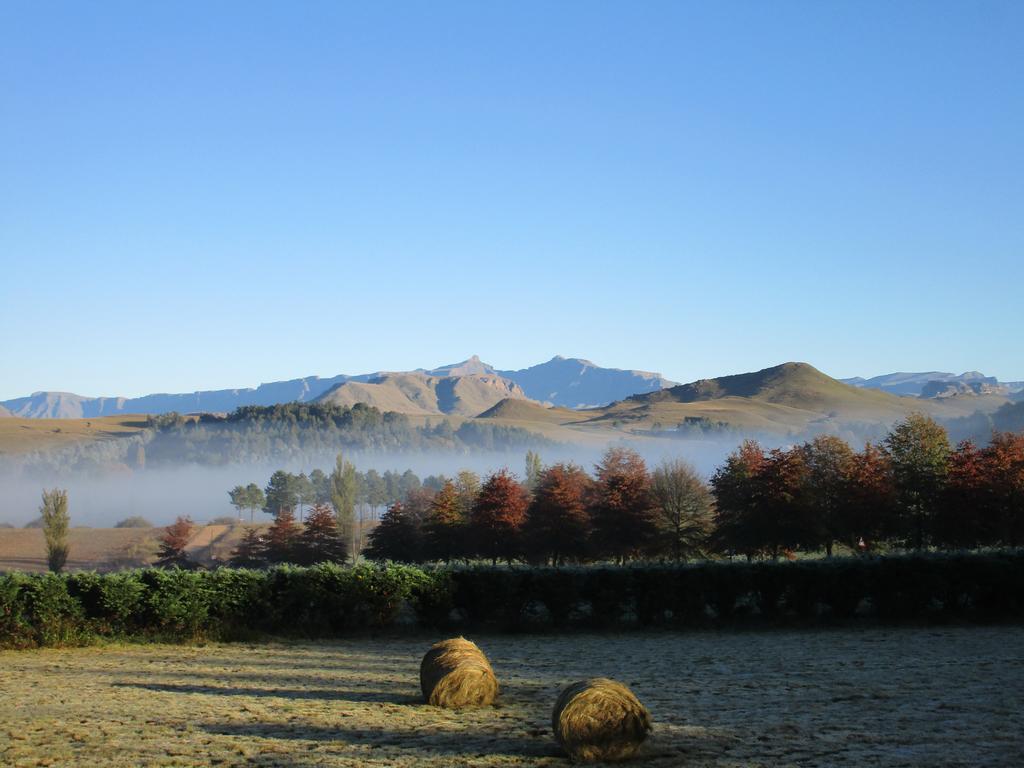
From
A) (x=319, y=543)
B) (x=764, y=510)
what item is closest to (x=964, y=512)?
(x=764, y=510)

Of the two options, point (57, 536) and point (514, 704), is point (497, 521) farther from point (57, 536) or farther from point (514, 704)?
point (514, 704)

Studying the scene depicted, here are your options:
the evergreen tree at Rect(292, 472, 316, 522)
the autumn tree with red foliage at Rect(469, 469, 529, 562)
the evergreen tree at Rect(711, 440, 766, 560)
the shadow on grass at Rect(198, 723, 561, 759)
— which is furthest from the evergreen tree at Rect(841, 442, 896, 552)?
the evergreen tree at Rect(292, 472, 316, 522)

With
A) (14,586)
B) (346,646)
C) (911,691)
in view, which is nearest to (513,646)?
(346,646)

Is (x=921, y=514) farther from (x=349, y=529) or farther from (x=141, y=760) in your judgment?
(x=349, y=529)

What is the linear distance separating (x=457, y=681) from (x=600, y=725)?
4.34m

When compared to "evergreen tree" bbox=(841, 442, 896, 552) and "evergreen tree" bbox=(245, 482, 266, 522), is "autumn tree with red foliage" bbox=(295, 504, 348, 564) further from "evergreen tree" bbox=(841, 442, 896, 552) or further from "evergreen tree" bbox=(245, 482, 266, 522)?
"evergreen tree" bbox=(245, 482, 266, 522)

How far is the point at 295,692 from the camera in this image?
57.2ft

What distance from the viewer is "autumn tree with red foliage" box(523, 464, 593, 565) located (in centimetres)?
6631

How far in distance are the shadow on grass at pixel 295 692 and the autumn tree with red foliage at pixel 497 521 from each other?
51217mm

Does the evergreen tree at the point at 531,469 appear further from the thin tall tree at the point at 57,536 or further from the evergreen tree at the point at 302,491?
the evergreen tree at the point at 302,491

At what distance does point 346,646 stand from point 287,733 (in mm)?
12139

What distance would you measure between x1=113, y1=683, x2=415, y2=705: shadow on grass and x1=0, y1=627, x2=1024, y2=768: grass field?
0.21ft

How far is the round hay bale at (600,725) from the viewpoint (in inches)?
468

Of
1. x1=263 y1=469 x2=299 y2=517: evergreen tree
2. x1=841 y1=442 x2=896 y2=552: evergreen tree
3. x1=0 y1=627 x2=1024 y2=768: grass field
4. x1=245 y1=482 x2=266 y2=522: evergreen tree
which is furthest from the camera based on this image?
x1=245 y1=482 x2=266 y2=522: evergreen tree
